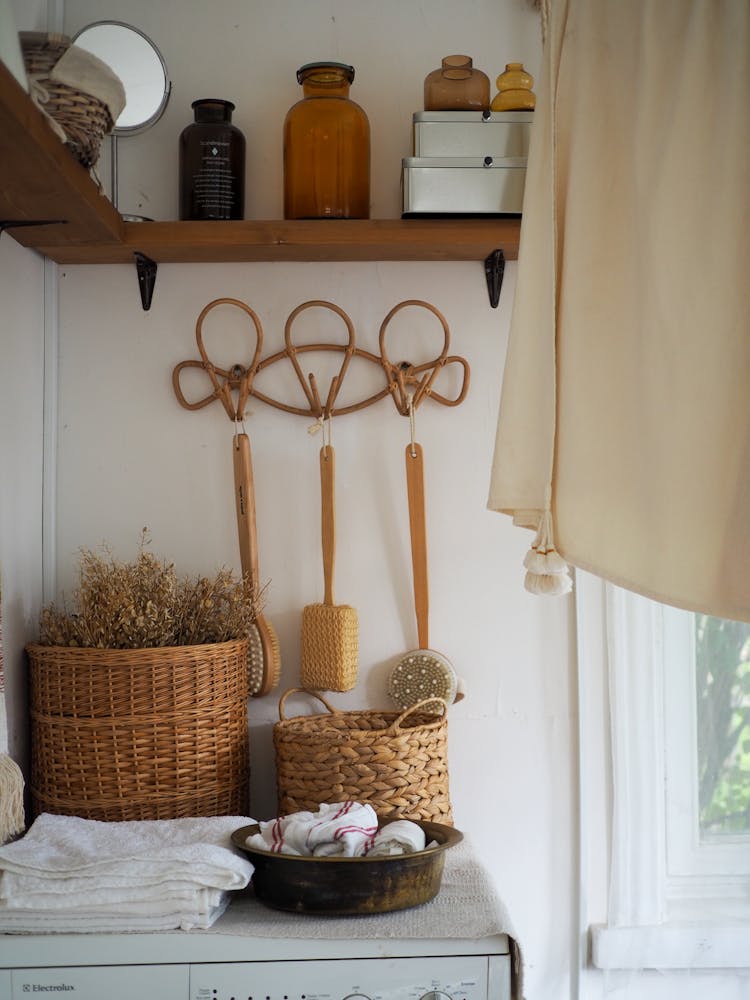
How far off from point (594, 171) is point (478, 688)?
83 cm

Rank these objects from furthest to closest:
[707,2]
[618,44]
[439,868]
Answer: [439,868] < [618,44] < [707,2]

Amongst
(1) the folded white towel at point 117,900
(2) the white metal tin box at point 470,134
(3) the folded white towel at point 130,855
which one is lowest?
(1) the folded white towel at point 117,900

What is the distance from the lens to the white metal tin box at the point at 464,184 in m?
1.49

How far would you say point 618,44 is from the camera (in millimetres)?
1099

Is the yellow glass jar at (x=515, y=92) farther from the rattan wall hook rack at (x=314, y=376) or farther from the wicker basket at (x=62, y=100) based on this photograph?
the wicker basket at (x=62, y=100)

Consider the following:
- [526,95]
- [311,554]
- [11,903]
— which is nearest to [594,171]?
[526,95]

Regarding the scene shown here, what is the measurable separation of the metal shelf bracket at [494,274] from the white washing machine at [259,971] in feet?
3.13

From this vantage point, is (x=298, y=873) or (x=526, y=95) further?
(x=526, y=95)

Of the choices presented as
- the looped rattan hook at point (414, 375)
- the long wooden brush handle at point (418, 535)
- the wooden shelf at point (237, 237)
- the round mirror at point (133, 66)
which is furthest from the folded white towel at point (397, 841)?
the round mirror at point (133, 66)

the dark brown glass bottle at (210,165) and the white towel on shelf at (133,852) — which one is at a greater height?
the dark brown glass bottle at (210,165)

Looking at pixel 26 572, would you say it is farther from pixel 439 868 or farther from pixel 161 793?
pixel 439 868

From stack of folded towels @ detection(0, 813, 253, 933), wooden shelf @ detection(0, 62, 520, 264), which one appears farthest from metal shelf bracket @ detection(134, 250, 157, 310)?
stack of folded towels @ detection(0, 813, 253, 933)

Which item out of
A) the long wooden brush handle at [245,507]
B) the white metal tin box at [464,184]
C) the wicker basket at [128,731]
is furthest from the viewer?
the long wooden brush handle at [245,507]

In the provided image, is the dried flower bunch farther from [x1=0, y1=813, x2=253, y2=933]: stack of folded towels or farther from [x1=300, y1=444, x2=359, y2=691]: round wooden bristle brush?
[x1=0, y1=813, x2=253, y2=933]: stack of folded towels
